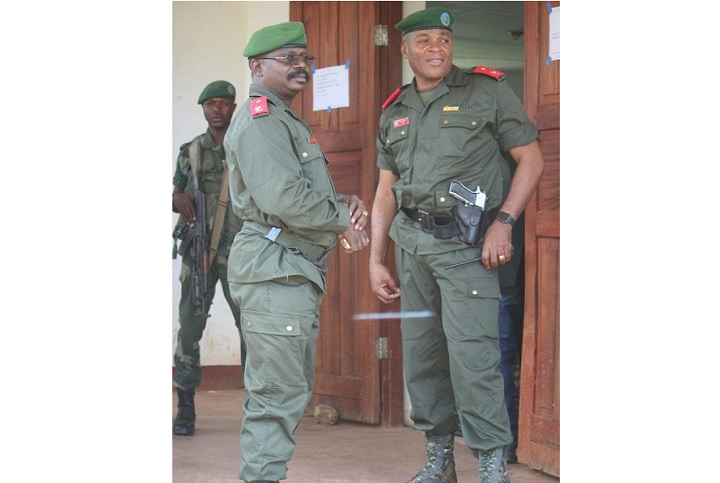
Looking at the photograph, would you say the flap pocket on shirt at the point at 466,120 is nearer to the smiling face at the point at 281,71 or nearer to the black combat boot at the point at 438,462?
the smiling face at the point at 281,71

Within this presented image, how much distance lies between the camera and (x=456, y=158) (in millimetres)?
4098

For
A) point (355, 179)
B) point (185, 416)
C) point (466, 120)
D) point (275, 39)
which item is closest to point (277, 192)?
point (275, 39)

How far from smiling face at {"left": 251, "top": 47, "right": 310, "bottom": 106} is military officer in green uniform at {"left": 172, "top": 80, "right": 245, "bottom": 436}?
1845 millimetres

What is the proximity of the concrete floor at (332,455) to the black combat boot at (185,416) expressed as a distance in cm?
5

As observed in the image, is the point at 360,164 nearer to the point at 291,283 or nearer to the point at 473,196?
the point at 473,196

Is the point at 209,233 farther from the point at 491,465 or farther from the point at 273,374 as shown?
the point at 491,465

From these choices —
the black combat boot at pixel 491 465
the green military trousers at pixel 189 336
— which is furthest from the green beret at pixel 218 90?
the black combat boot at pixel 491 465

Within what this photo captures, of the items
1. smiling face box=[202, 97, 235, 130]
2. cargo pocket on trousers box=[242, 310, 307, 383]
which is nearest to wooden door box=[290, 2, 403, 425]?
smiling face box=[202, 97, 235, 130]

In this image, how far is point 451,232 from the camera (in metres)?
4.02

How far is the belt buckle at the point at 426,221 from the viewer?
162 inches
